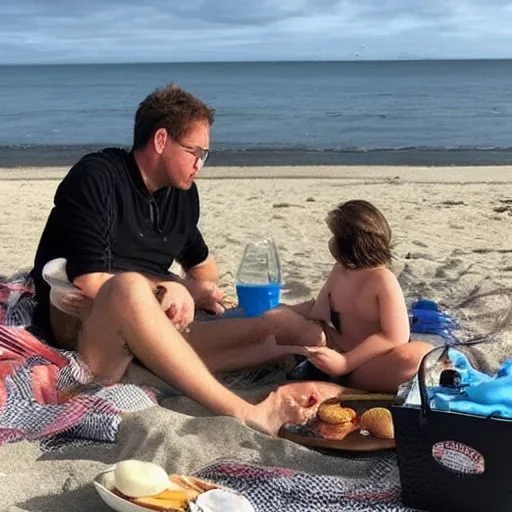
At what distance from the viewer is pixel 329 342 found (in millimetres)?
3549

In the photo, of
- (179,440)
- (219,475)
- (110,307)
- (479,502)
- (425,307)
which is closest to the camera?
(479,502)

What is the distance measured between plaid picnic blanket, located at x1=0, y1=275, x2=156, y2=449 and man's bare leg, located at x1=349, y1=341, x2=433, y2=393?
88cm

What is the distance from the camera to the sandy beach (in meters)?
2.72

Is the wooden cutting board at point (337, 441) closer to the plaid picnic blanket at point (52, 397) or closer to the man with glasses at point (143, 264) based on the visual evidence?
the man with glasses at point (143, 264)

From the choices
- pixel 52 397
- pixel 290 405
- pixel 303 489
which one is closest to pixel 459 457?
pixel 303 489

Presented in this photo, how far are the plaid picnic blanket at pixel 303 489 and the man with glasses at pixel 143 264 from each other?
43cm

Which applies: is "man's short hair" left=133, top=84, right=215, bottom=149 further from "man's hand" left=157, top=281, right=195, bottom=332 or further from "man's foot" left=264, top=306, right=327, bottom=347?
"man's foot" left=264, top=306, right=327, bottom=347

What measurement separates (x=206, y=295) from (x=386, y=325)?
43.5 inches

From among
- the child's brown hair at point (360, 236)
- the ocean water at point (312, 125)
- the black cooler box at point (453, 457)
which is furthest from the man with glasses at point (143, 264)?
the ocean water at point (312, 125)

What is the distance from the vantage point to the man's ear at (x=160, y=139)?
3459 mm

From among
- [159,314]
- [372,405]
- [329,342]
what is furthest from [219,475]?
[329,342]

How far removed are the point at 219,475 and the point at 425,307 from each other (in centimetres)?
208

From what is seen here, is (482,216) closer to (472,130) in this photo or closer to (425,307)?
(425,307)

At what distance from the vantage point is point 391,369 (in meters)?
3.24
